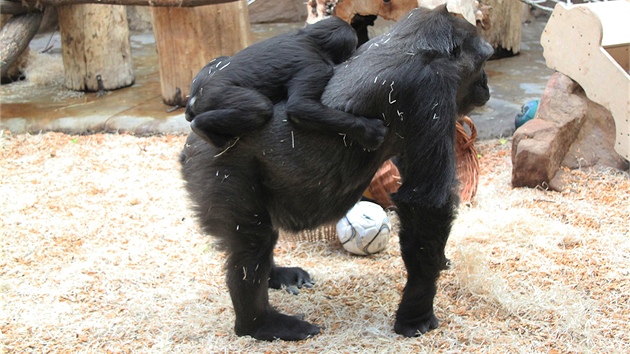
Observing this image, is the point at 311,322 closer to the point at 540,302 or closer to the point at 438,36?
the point at 540,302

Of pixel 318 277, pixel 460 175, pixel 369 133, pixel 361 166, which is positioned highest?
pixel 369 133

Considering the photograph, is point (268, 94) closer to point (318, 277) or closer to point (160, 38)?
point (318, 277)

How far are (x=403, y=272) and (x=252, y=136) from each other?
135 centimetres

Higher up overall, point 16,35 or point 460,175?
point 16,35

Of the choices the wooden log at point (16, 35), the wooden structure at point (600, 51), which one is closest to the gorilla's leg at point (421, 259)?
the wooden structure at point (600, 51)

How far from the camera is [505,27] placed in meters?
7.65

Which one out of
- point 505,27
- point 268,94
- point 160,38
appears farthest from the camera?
point 505,27

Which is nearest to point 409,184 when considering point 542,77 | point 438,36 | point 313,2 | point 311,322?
point 438,36

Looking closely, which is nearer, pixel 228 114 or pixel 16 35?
pixel 228 114

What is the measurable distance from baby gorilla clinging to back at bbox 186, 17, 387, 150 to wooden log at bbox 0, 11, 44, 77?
13.3 ft

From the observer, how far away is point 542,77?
710 cm

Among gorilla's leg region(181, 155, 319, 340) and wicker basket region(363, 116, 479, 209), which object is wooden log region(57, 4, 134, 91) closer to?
wicker basket region(363, 116, 479, 209)

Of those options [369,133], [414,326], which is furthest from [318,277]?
[369,133]

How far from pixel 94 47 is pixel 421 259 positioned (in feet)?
16.5
